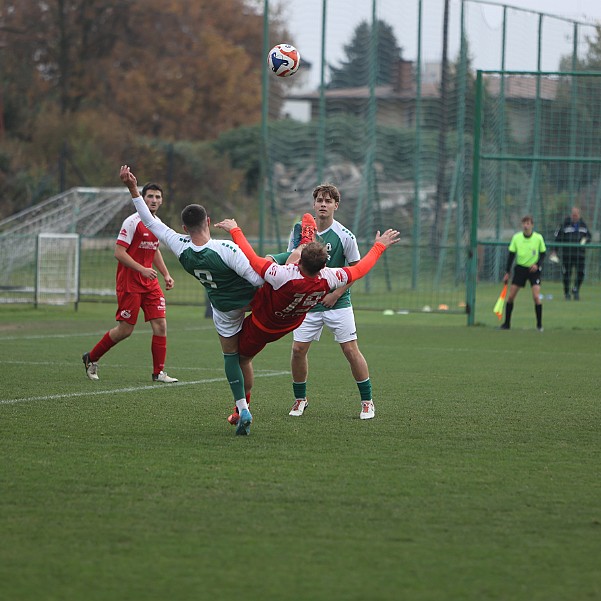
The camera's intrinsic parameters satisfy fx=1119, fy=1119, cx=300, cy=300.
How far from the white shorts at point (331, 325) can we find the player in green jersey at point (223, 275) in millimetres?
995

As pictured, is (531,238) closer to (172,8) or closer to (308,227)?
(308,227)

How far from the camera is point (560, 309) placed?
25125 mm

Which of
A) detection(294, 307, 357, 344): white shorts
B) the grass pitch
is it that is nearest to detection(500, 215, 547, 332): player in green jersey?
the grass pitch

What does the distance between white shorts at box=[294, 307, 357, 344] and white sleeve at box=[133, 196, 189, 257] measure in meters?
1.52

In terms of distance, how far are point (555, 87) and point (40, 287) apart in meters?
14.1

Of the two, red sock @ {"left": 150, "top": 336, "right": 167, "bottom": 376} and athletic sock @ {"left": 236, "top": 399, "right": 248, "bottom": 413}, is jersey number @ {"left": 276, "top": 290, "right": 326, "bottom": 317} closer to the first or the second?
athletic sock @ {"left": 236, "top": 399, "right": 248, "bottom": 413}

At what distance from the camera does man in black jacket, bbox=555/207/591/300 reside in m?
26.0

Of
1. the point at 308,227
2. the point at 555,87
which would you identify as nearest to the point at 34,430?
the point at 308,227

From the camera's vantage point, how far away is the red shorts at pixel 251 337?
821 cm

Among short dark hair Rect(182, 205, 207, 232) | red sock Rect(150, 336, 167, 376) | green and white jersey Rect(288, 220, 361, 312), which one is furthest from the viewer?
red sock Rect(150, 336, 167, 376)

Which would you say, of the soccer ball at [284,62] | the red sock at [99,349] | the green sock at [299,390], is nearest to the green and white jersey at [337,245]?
the green sock at [299,390]

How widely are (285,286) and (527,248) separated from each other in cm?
1285

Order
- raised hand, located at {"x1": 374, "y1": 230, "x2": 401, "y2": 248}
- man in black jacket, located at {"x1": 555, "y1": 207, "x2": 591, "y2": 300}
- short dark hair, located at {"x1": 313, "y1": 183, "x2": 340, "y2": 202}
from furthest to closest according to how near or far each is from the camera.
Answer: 1. man in black jacket, located at {"x1": 555, "y1": 207, "x2": 591, "y2": 300}
2. short dark hair, located at {"x1": 313, "y1": 183, "x2": 340, "y2": 202}
3. raised hand, located at {"x1": 374, "y1": 230, "x2": 401, "y2": 248}

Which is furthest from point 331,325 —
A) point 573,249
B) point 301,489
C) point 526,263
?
point 573,249
